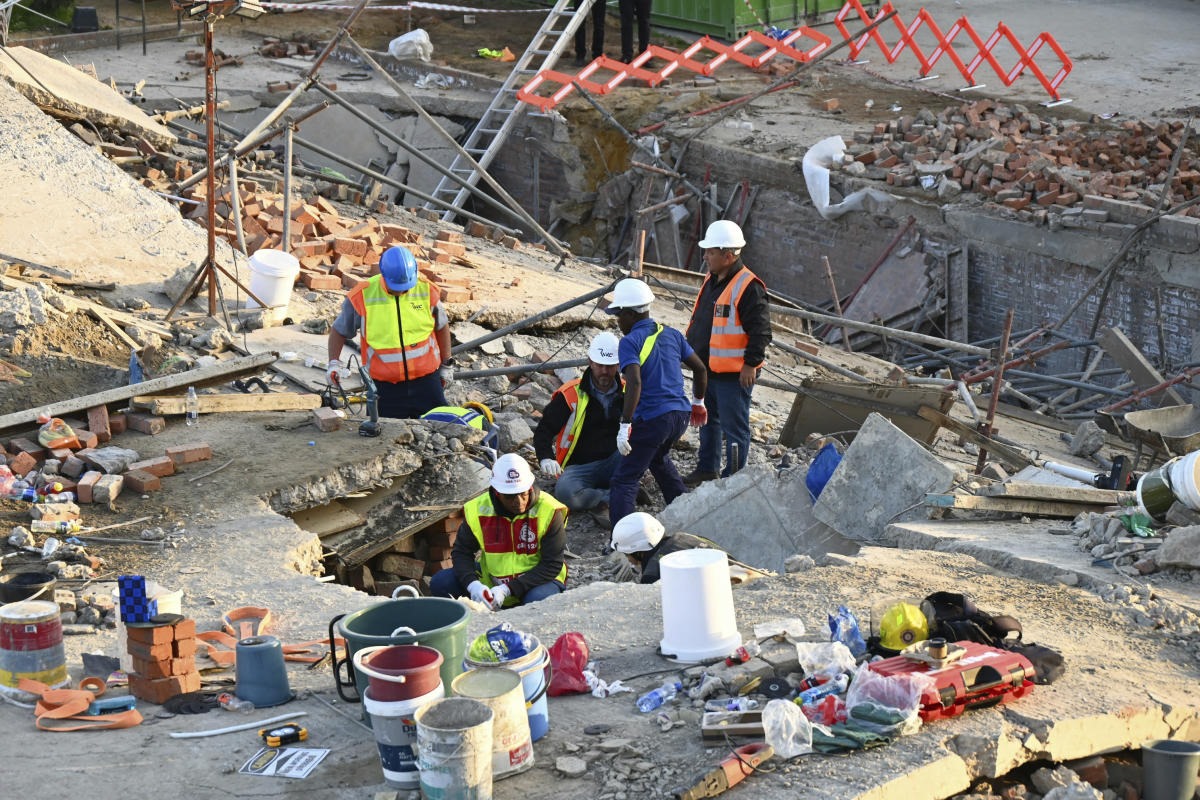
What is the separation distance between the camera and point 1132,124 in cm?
1597

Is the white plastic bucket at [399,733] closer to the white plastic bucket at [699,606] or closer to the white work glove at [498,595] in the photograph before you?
the white plastic bucket at [699,606]

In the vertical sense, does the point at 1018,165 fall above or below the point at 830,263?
above

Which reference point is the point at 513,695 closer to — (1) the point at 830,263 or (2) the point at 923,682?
(2) the point at 923,682

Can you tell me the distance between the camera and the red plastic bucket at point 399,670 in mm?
4684

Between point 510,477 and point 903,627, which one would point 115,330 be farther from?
point 903,627

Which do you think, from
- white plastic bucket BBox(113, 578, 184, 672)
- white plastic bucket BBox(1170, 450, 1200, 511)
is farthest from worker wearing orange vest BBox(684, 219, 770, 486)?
white plastic bucket BBox(113, 578, 184, 672)

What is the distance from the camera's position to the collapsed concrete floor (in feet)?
15.8

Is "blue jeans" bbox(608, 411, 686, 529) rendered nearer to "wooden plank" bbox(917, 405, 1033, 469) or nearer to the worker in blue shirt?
the worker in blue shirt

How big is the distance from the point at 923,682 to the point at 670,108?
45.8ft

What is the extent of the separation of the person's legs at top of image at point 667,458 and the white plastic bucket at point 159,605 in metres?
3.23

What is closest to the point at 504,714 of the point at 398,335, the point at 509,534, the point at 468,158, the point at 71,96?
the point at 509,534

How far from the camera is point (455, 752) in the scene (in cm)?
440

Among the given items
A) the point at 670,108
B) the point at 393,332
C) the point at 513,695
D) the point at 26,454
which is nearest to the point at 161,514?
the point at 26,454

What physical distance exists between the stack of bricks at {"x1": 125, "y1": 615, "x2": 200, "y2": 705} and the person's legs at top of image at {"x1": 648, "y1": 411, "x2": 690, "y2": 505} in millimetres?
3925
